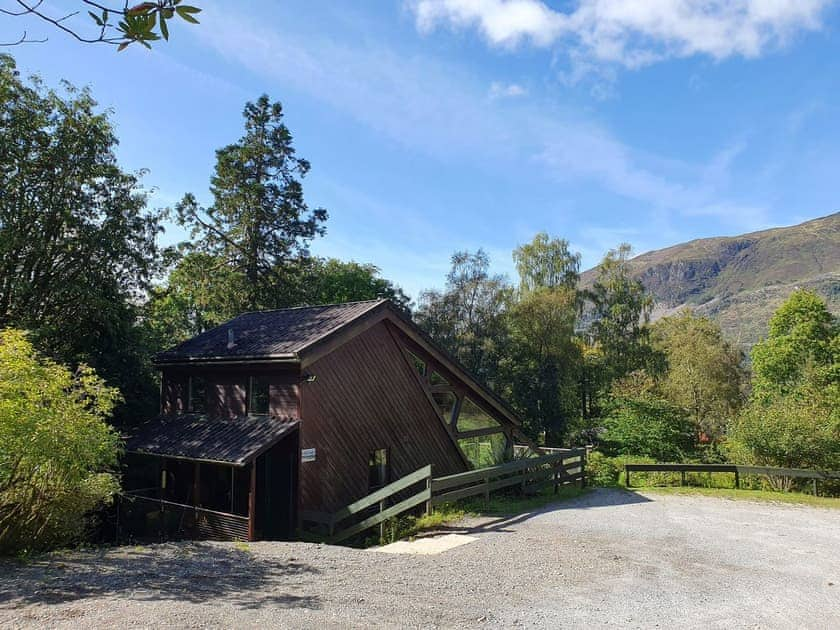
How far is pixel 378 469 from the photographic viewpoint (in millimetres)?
15602

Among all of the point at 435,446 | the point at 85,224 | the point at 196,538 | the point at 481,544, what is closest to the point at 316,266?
the point at 85,224

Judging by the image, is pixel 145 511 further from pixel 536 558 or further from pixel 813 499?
pixel 813 499

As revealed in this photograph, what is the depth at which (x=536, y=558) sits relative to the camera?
10047 mm

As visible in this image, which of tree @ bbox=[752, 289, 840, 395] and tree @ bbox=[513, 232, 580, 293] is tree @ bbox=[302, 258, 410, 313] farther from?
tree @ bbox=[752, 289, 840, 395]

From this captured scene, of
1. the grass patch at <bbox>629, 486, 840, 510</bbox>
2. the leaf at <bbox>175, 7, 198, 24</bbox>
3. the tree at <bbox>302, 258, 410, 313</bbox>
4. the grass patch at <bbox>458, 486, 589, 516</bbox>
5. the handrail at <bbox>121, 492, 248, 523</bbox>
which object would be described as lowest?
the grass patch at <bbox>629, 486, 840, 510</bbox>

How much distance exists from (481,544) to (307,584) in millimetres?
4061

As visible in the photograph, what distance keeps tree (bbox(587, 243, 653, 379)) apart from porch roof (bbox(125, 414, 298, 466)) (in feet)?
102

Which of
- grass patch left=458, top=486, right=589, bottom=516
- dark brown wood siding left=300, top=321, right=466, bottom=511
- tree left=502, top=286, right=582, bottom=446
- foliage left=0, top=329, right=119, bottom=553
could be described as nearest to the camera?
foliage left=0, top=329, right=119, bottom=553

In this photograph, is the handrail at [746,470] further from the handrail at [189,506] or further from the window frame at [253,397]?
Answer: the handrail at [189,506]

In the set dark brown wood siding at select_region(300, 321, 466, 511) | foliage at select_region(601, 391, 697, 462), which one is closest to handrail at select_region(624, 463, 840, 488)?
foliage at select_region(601, 391, 697, 462)

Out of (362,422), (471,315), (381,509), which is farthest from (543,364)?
(381,509)

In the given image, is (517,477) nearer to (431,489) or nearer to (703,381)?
(431,489)

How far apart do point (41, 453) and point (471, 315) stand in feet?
84.7

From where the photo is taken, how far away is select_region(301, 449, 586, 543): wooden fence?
12680mm
